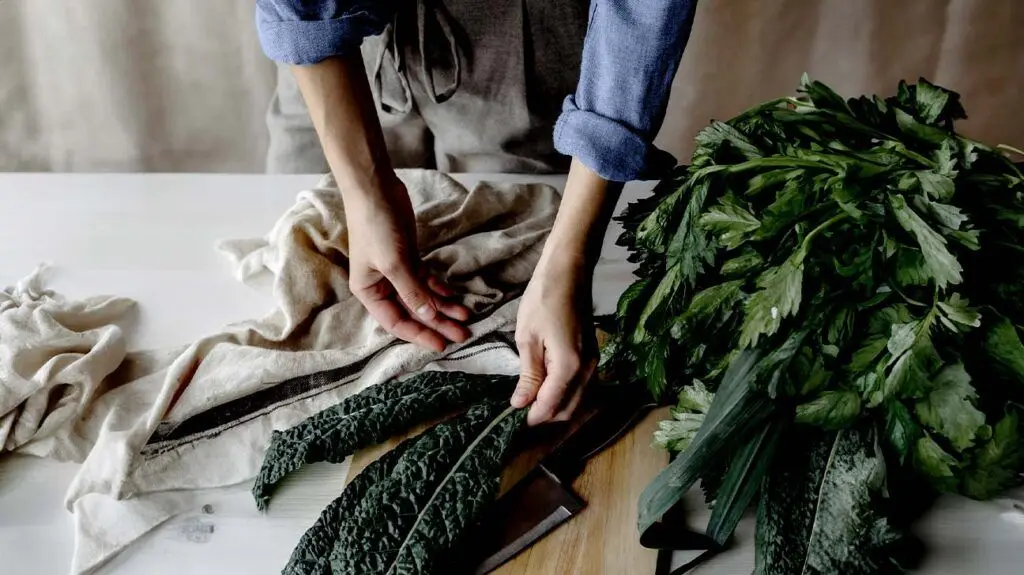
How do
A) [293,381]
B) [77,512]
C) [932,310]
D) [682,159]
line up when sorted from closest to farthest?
[932,310], [77,512], [293,381], [682,159]

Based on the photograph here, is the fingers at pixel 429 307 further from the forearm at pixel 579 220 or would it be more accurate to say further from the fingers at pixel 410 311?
A: the forearm at pixel 579 220

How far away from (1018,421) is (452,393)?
1.66ft

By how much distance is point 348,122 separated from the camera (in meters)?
1.00

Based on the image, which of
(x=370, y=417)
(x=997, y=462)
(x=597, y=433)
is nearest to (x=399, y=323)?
(x=370, y=417)

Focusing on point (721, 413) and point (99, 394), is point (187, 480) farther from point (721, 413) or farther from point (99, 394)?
point (721, 413)

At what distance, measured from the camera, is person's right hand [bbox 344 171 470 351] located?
954 mm

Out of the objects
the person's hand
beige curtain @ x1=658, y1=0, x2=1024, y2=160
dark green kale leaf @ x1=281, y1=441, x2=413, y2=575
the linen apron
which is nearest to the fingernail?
the person's hand

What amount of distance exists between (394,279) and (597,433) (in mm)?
294

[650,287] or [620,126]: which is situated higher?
[620,126]

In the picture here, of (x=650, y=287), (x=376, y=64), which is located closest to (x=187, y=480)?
(x=650, y=287)

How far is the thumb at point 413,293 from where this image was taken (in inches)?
37.6

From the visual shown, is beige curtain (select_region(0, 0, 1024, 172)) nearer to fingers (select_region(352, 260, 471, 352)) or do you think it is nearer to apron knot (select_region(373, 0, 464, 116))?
apron knot (select_region(373, 0, 464, 116))

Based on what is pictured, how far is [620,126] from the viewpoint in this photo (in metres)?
0.80

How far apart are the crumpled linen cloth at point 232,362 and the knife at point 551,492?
130 millimetres
